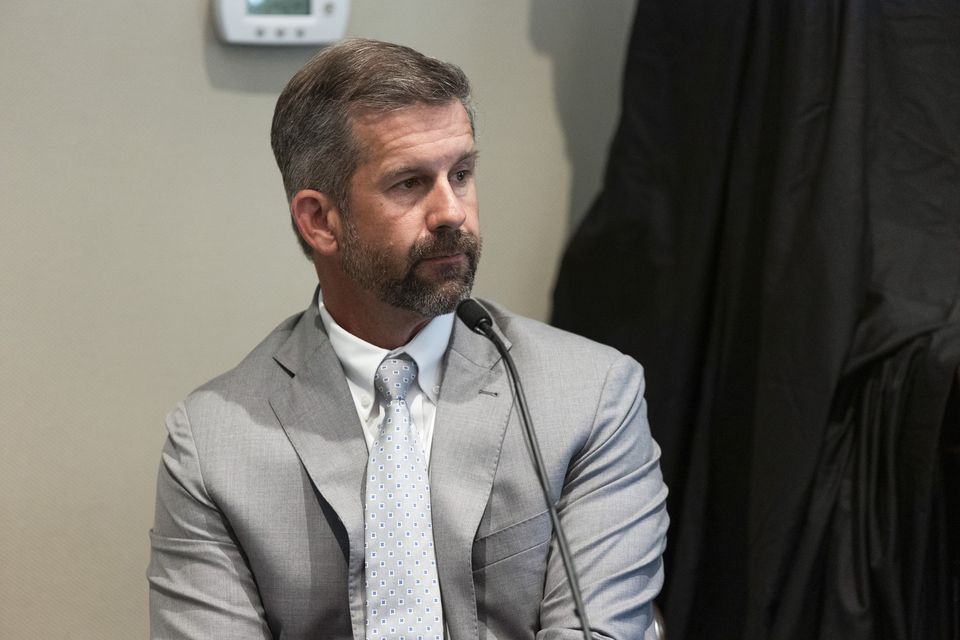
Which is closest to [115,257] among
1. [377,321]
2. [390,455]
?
[377,321]

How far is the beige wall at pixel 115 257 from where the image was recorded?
177cm

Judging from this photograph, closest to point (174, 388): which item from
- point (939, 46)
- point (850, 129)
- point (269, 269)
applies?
point (269, 269)

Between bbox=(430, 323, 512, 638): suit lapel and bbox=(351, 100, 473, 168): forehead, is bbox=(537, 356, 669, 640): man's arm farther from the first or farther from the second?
bbox=(351, 100, 473, 168): forehead

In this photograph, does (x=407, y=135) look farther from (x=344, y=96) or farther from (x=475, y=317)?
(x=475, y=317)

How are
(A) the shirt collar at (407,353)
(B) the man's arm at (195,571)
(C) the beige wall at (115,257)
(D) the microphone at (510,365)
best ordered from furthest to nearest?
(C) the beige wall at (115,257), (A) the shirt collar at (407,353), (B) the man's arm at (195,571), (D) the microphone at (510,365)

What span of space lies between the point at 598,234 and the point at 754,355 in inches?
15.7

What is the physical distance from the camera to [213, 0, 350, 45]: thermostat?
182 centimetres

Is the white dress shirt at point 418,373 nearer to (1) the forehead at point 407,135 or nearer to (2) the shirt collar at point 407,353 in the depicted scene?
(2) the shirt collar at point 407,353

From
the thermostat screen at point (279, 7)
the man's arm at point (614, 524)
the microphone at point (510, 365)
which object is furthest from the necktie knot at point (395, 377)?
the thermostat screen at point (279, 7)

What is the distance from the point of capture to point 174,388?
6.34 feet

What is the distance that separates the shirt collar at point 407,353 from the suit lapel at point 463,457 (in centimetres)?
2

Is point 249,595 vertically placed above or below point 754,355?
below

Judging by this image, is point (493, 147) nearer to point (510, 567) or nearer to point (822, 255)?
point (822, 255)

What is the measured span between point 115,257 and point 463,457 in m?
0.74
